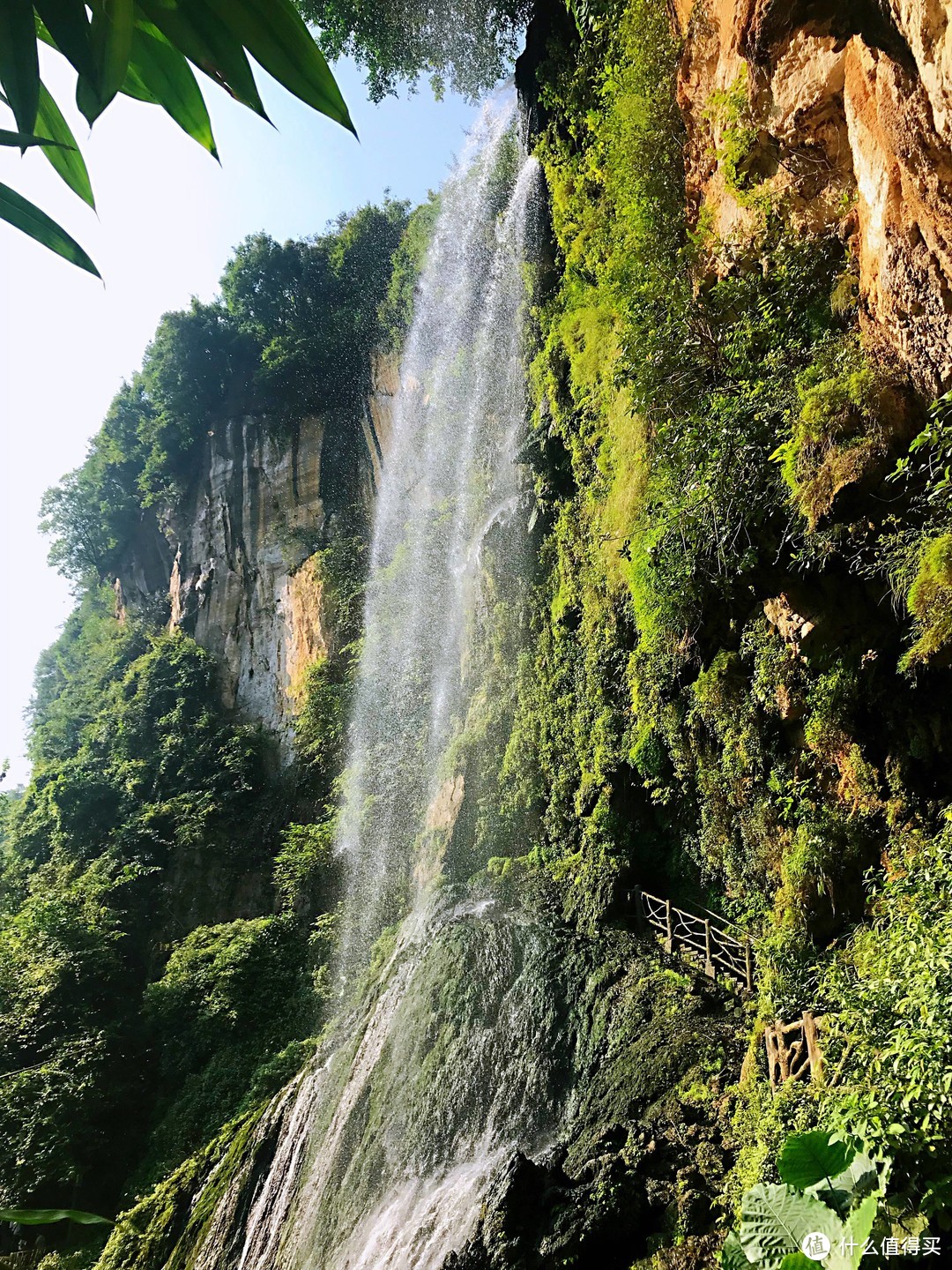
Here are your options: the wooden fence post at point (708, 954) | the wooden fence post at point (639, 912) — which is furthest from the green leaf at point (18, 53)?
the wooden fence post at point (639, 912)

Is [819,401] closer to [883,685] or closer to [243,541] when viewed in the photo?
[883,685]

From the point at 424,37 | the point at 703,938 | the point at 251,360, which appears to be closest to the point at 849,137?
the point at 703,938

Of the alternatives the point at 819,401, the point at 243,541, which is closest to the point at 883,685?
the point at 819,401

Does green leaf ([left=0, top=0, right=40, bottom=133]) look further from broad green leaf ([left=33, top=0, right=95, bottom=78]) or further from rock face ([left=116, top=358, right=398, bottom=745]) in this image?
rock face ([left=116, top=358, right=398, bottom=745])

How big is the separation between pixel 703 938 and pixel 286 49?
6.60m

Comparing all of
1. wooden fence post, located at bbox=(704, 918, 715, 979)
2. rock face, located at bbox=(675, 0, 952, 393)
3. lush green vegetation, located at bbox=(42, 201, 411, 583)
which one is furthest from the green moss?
lush green vegetation, located at bbox=(42, 201, 411, 583)

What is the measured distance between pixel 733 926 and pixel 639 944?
3.91ft

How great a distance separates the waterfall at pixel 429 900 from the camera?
645 centimetres

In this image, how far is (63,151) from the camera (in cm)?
115

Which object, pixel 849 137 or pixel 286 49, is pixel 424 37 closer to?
pixel 849 137

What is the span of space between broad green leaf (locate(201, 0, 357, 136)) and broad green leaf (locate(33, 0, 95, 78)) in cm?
17

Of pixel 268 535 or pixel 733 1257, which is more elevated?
pixel 268 535

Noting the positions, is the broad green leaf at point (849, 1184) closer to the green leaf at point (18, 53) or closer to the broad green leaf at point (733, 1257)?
the broad green leaf at point (733, 1257)

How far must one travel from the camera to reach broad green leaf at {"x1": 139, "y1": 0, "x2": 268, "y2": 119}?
104 centimetres
